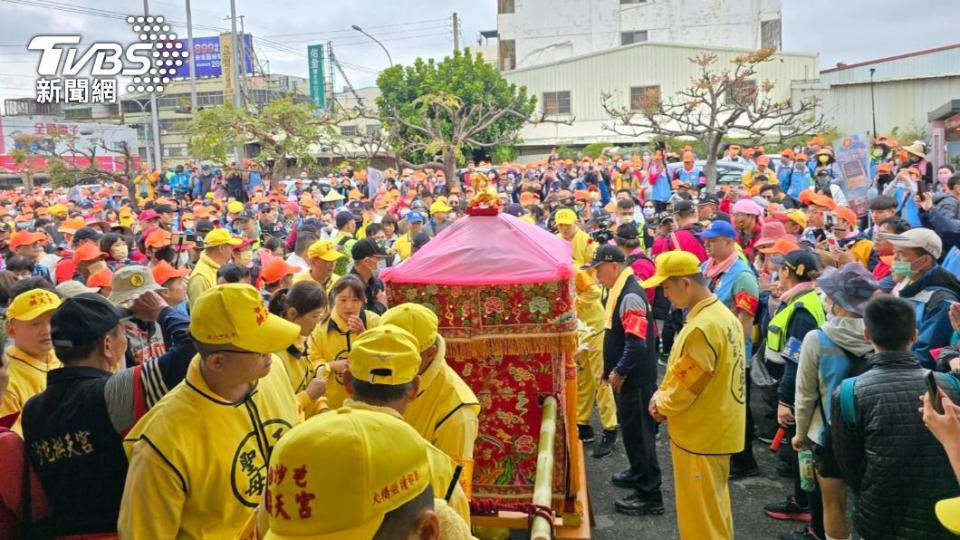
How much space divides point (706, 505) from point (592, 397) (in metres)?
2.54

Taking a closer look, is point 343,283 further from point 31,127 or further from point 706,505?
point 31,127

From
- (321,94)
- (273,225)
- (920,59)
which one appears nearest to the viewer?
(273,225)

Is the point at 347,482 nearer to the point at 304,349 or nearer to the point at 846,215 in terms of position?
the point at 304,349

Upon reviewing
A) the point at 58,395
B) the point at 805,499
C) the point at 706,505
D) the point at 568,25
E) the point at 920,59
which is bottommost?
the point at 805,499

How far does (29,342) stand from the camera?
12.9 ft

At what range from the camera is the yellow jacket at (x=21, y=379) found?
145 inches

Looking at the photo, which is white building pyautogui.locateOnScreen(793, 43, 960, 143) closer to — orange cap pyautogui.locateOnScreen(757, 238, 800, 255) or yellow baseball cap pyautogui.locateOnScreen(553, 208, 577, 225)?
yellow baseball cap pyautogui.locateOnScreen(553, 208, 577, 225)

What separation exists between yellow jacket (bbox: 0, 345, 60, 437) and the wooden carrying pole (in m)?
2.38

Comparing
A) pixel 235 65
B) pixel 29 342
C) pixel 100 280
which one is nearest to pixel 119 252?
pixel 100 280

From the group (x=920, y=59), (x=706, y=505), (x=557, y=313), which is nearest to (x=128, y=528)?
(x=557, y=313)

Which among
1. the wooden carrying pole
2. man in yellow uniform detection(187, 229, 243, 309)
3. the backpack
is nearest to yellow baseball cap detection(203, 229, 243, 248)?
man in yellow uniform detection(187, 229, 243, 309)

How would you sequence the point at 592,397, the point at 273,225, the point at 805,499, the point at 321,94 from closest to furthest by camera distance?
the point at 805,499 < the point at 592,397 < the point at 273,225 < the point at 321,94

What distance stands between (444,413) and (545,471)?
1.73 ft

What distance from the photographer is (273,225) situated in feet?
45.3
